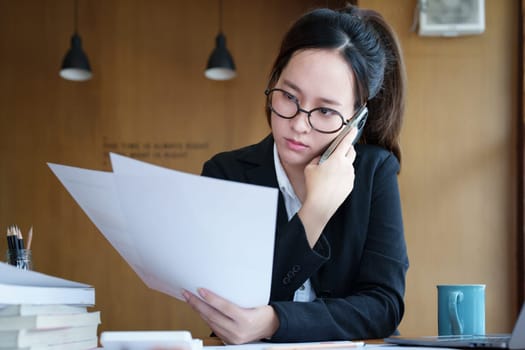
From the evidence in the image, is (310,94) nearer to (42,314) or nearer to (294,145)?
(294,145)

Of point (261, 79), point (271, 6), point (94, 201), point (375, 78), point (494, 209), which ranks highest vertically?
point (271, 6)

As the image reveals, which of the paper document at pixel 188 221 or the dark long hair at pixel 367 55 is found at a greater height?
the dark long hair at pixel 367 55

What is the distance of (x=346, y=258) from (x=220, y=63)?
346cm

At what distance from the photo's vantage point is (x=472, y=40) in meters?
3.58

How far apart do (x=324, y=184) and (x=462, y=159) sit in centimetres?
255

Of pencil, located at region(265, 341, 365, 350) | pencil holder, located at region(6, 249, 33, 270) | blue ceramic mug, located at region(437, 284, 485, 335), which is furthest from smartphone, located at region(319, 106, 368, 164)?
pencil holder, located at region(6, 249, 33, 270)

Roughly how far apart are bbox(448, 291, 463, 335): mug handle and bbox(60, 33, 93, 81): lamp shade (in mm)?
4037

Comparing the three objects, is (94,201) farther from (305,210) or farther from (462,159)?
(462,159)

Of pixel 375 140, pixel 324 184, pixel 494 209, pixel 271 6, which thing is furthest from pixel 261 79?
pixel 324 184

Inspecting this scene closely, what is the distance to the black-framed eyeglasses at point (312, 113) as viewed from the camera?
1249 mm

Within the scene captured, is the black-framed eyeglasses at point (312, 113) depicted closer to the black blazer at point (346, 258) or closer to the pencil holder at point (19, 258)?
the black blazer at point (346, 258)

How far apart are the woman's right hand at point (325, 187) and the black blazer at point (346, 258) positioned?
5cm

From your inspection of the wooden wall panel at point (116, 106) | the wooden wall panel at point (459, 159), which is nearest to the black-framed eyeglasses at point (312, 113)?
the wooden wall panel at point (459, 159)

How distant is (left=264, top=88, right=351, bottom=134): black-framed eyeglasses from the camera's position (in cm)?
125
